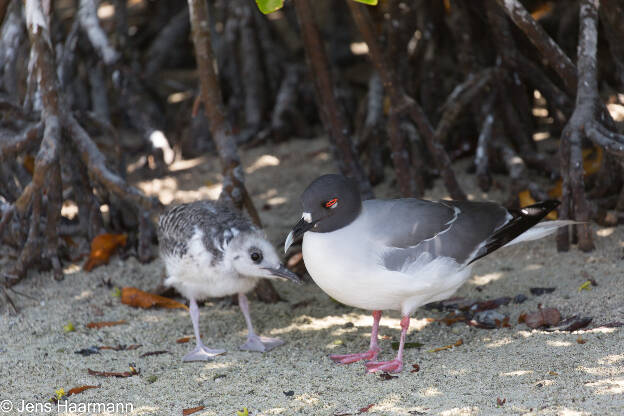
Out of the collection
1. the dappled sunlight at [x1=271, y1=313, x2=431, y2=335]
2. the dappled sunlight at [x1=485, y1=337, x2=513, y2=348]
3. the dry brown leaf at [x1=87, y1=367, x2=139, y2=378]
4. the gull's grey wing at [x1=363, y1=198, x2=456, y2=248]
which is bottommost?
the dappled sunlight at [x1=271, y1=313, x2=431, y2=335]

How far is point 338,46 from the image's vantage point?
941 cm

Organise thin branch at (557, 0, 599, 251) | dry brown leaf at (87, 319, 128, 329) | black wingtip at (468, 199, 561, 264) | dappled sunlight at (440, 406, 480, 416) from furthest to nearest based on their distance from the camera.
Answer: thin branch at (557, 0, 599, 251), dry brown leaf at (87, 319, 128, 329), black wingtip at (468, 199, 561, 264), dappled sunlight at (440, 406, 480, 416)

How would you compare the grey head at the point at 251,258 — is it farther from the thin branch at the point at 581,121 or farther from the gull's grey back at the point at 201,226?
the thin branch at the point at 581,121

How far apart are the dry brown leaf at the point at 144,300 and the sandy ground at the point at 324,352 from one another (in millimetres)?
86

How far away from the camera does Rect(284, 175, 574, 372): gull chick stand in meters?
4.15

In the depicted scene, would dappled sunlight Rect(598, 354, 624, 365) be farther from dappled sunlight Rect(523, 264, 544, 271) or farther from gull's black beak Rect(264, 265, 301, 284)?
gull's black beak Rect(264, 265, 301, 284)

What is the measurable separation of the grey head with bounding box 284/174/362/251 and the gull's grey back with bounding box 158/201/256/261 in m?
0.59

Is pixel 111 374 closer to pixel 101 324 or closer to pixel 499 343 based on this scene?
pixel 101 324

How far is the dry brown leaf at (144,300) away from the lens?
17.3 feet

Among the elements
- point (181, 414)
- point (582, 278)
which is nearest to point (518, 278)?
point (582, 278)

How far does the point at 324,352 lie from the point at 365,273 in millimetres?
710

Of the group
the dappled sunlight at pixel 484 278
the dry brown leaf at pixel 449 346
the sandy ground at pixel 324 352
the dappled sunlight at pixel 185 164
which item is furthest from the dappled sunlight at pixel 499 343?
the dappled sunlight at pixel 185 164

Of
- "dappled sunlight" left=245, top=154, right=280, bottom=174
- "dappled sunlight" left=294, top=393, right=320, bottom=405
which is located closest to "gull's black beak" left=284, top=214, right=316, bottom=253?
"dappled sunlight" left=294, top=393, right=320, bottom=405

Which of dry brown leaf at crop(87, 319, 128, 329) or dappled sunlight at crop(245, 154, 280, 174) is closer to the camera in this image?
dry brown leaf at crop(87, 319, 128, 329)
